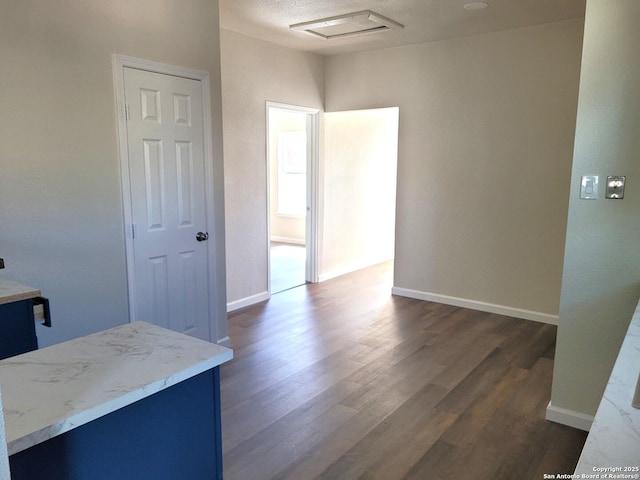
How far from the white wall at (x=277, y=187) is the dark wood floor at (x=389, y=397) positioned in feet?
12.8

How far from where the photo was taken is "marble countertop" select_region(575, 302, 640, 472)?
97cm

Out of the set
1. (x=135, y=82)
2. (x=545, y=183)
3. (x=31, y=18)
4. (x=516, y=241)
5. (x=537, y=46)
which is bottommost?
(x=516, y=241)

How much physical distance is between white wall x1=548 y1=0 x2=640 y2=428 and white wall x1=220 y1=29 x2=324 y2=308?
2982mm

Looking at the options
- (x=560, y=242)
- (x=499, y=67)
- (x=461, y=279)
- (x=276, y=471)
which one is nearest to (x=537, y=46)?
(x=499, y=67)

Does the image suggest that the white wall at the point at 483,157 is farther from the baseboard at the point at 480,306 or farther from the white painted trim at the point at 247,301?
the white painted trim at the point at 247,301

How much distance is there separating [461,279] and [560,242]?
39.4 inches

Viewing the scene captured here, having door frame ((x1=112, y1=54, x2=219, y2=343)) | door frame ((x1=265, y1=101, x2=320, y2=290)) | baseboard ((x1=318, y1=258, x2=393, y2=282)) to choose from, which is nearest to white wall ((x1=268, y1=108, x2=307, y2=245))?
baseboard ((x1=318, y1=258, x2=393, y2=282))

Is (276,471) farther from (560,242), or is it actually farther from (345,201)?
(345,201)

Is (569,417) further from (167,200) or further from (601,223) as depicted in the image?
(167,200)

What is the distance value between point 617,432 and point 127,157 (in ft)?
9.20

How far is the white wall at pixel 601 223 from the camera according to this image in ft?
7.57

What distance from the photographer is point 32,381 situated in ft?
3.82

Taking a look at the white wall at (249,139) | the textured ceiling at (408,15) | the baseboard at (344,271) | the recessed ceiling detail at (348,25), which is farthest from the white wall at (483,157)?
the baseboard at (344,271)

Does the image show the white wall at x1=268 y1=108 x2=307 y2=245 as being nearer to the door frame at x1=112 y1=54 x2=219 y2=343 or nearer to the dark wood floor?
the dark wood floor
